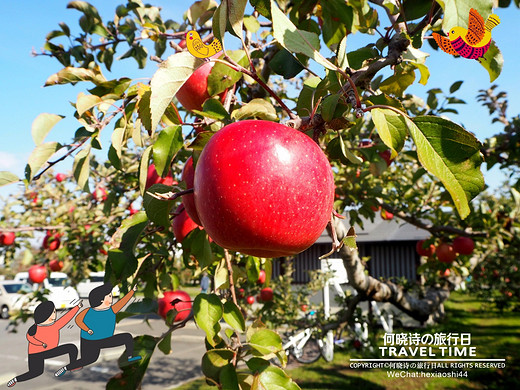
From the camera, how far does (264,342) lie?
107 centimetres

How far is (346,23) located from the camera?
3.63ft

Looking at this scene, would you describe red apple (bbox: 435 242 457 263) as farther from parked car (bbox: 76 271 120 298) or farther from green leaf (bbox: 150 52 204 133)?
green leaf (bbox: 150 52 204 133)

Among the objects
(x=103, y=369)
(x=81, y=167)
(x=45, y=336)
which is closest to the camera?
(x=81, y=167)

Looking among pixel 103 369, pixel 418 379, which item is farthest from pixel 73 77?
pixel 103 369

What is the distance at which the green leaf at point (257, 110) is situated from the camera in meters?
0.88

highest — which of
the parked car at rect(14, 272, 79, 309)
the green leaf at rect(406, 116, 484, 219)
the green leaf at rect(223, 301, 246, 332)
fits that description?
the green leaf at rect(406, 116, 484, 219)

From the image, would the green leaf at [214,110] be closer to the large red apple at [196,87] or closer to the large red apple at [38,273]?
the large red apple at [196,87]

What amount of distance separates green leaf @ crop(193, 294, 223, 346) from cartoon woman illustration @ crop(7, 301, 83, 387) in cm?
44

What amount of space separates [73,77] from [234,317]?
82 cm

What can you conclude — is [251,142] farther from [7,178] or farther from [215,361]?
[7,178]

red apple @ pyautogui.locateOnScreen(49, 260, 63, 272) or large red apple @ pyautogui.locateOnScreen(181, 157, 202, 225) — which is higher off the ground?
large red apple @ pyautogui.locateOnScreen(181, 157, 202, 225)

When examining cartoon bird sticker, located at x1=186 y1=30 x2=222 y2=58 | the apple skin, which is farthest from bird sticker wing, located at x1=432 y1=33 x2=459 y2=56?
the apple skin

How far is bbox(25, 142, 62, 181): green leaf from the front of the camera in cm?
111

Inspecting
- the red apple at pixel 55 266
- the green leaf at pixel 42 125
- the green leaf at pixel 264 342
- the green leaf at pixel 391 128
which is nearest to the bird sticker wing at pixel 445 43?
the green leaf at pixel 391 128
